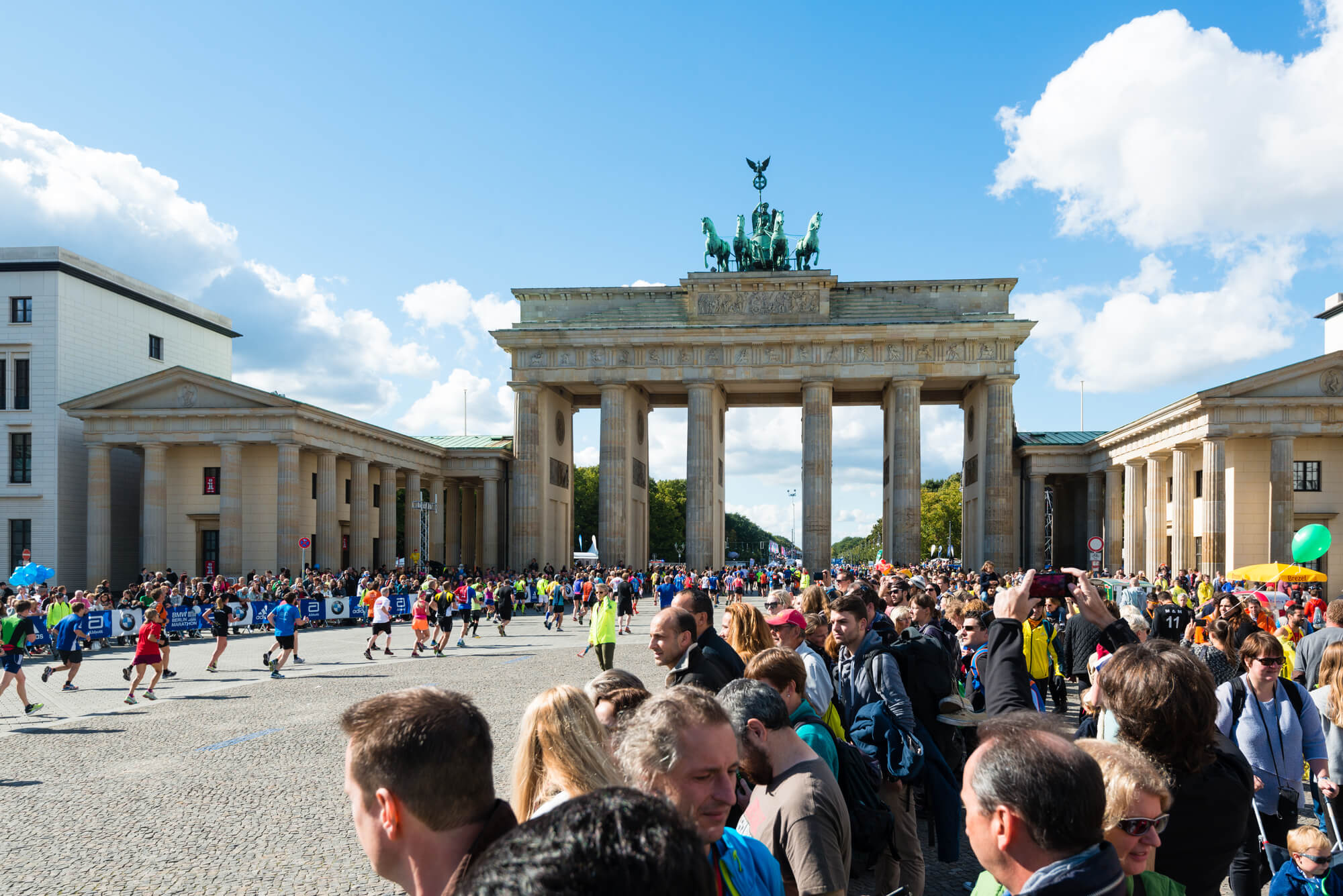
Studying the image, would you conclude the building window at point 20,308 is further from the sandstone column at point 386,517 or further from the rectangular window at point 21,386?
the sandstone column at point 386,517

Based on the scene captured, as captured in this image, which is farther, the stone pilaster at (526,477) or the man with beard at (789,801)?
the stone pilaster at (526,477)

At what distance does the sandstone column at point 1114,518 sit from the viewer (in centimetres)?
4978

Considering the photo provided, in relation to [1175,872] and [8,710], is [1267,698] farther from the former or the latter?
[8,710]

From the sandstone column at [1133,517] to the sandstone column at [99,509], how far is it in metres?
48.4

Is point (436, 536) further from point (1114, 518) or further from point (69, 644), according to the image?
point (69, 644)

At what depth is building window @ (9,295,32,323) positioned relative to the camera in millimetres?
46188

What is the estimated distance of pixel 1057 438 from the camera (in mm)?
57906

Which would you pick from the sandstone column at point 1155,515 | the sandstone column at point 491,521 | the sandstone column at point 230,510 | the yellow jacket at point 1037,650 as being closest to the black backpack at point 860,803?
the yellow jacket at point 1037,650

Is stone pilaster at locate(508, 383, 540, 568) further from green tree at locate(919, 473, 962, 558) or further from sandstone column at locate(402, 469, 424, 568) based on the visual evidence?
green tree at locate(919, 473, 962, 558)

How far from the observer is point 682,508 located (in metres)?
122

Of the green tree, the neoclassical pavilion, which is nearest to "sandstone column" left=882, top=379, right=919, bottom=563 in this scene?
the neoclassical pavilion

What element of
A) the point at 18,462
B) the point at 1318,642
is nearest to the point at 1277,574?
the point at 1318,642

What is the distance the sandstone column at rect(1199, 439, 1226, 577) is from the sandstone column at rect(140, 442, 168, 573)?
45.4 m

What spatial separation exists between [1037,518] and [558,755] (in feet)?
183
